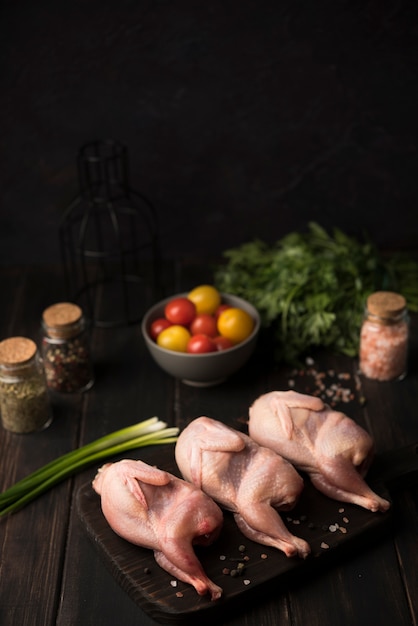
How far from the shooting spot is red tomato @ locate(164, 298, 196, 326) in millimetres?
2648

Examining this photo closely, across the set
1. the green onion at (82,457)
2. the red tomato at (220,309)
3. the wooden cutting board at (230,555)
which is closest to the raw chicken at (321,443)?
the wooden cutting board at (230,555)

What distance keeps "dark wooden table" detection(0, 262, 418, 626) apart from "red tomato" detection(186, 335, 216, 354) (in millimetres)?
159

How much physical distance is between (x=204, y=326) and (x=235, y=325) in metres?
0.10

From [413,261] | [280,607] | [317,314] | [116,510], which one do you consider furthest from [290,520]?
[413,261]

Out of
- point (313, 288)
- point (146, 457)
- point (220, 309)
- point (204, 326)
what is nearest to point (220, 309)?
point (220, 309)

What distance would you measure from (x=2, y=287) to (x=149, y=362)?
2.50 feet

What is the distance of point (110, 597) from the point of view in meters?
1.94

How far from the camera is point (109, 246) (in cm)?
332

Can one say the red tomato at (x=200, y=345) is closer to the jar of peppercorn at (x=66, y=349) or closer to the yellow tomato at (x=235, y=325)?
the yellow tomato at (x=235, y=325)

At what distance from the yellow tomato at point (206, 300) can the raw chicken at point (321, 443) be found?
62cm

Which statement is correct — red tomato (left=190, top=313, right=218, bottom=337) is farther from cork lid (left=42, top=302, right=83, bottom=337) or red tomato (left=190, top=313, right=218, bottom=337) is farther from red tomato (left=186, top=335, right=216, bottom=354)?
cork lid (left=42, top=302, right=83, bottom=337)

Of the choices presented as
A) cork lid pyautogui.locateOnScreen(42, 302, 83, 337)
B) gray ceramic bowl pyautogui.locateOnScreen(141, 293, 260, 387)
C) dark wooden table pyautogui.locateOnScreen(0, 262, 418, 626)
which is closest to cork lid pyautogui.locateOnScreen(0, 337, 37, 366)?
cork lid pyautogui.locateOnScreen(42, 302, 83, 337)

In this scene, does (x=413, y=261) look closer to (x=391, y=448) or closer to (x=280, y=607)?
(x=391, y=448)

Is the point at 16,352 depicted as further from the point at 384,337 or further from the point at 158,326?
the point at 384,337
